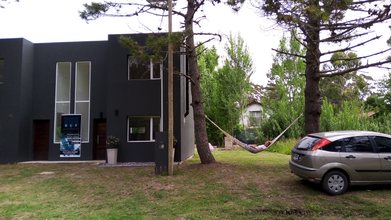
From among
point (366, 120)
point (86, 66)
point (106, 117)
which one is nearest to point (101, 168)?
point (106, 117)

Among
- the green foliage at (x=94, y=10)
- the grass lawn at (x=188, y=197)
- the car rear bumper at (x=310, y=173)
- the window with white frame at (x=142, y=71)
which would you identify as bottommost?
the grass lawn at (x=188, y=197)

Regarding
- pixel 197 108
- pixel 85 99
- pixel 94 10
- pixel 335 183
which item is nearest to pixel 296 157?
pixel 335 183

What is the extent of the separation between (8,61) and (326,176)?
1530 centimetres

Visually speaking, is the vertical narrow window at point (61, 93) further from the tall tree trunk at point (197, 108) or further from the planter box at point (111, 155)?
the tall tree trunk at point (197, 108)

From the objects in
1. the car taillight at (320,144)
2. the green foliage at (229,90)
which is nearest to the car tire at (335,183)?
the car taillight at (320,144)

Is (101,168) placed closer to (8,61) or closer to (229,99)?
(8,61)

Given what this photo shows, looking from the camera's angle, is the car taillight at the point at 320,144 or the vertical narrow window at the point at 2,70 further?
the vertical narrow window at the point at 2,70

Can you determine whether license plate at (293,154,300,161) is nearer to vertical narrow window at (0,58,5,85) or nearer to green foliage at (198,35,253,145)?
vertical narrow window at (0,58,5,85)

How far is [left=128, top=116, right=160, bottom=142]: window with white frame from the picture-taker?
52.8ft

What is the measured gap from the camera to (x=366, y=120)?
2255 centimetres

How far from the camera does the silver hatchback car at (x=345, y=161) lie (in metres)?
8.52

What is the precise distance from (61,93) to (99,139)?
3.02m

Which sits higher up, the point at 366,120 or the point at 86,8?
the point at 86,8

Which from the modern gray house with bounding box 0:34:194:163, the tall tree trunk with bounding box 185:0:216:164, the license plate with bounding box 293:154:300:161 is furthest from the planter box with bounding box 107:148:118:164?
the license plate with bounding box 293:154:300:161
